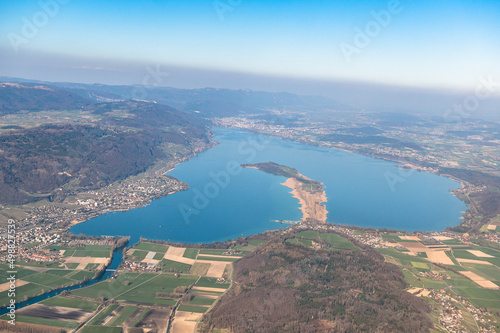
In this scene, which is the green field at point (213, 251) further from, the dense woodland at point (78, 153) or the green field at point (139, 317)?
the dense woodland at point (78, 153)

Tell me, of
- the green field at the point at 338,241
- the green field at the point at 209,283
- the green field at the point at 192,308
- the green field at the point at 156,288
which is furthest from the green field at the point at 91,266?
the green field at the point at 338,241

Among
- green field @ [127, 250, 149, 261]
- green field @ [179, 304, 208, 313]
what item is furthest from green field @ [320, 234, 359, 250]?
green field @ [127, 250, 149, 261]

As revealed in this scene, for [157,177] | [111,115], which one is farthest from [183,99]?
[157,177]

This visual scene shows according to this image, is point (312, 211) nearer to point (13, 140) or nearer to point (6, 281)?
point (6, 281)

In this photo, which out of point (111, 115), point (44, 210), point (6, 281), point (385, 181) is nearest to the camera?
point (6, 281)

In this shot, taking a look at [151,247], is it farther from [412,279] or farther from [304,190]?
[304,190]

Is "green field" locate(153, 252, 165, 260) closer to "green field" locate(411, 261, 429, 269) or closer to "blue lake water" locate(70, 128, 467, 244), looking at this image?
"blue lake water" locate(70, 128, 467, 244)

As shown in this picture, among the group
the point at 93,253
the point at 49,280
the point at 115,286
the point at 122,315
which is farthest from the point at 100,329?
the point at 93,253
